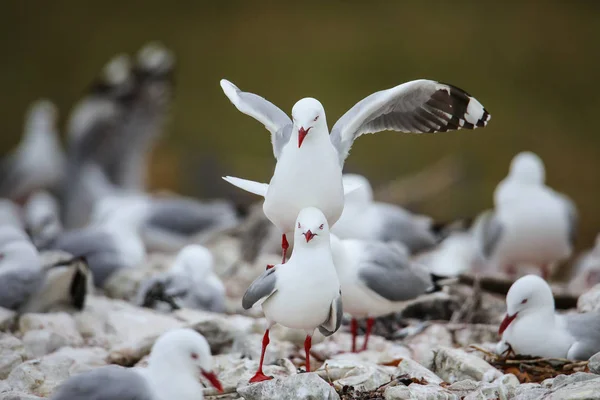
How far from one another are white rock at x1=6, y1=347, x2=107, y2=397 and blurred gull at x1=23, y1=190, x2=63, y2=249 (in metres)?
2.93

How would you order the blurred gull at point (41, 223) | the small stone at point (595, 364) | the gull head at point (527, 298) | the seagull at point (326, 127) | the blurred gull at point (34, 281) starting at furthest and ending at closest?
1. the blurred gull at point (41, 223)
2. the blurred gull at point (34, 281)
3. the gull head at point (527, 298)
4. the seagull at point (326, 127)
5. the small stone at point (595, 364)

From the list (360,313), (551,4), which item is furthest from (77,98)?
(360,313)

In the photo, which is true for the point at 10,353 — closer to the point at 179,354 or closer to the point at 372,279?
the point at 179,354

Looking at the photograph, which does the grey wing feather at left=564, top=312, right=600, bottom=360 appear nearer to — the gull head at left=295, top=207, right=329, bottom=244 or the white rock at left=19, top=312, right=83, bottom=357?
the gull head at left=295, top=207, right=329, bottom=244

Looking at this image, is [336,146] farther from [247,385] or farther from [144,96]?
[144,96]

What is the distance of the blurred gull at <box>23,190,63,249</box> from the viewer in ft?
27.1

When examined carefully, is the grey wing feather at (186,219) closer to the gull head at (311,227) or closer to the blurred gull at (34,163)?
the blurred gull at (34,163)

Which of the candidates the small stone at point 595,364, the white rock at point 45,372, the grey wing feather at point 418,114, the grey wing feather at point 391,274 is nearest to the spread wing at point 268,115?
the grey wing feather at point 418,114

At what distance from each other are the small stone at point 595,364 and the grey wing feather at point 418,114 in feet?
5.12

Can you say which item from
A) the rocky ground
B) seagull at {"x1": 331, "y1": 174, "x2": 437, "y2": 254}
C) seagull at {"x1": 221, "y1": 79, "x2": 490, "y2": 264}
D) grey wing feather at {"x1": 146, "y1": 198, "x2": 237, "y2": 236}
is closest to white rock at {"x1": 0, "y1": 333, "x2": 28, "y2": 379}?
the rocky ground

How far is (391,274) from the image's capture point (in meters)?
5.62

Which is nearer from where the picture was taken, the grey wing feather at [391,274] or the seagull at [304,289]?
the seagull at [304,289]

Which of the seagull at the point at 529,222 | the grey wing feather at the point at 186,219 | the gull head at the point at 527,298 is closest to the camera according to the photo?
the gull head at the point at 527,298

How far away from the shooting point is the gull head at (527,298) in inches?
199
